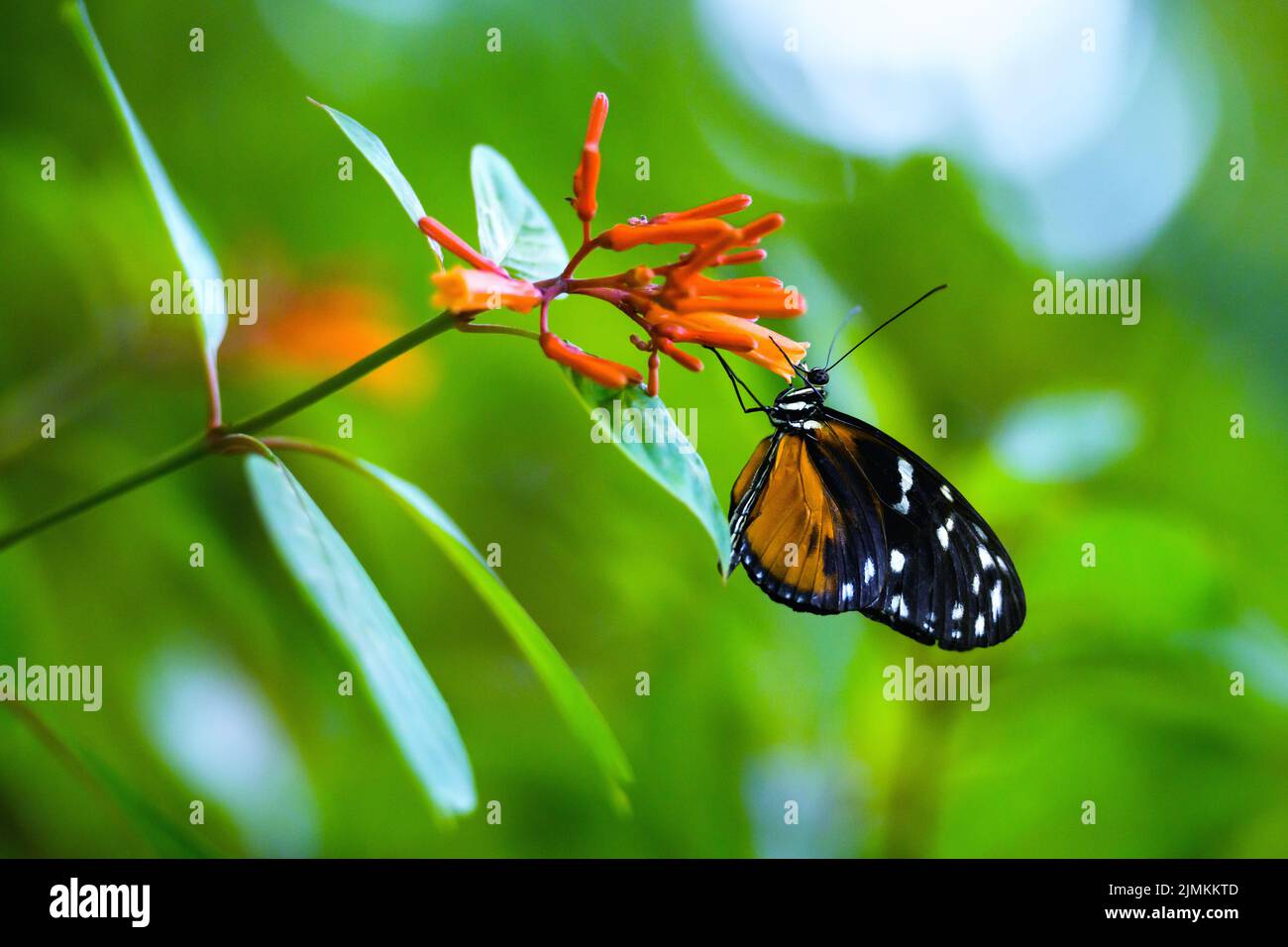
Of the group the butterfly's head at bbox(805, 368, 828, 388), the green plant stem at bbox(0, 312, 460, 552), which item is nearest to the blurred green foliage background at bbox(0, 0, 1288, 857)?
the butterfly's head at bbox(805, 368, 828, 388)

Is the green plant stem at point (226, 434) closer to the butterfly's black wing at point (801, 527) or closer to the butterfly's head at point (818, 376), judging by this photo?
the butterfly's black wing at point (801, 527)

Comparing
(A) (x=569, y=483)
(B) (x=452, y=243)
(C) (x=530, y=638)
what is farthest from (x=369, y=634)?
(A) (x=569, y=483)

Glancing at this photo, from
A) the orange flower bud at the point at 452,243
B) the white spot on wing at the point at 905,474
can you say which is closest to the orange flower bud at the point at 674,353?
the orange flower bud at the point at 452,243

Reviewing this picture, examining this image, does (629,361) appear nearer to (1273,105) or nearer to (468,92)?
(468,92)

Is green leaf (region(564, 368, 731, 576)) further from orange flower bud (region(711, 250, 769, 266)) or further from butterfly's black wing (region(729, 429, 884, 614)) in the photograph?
butterfly's black wing (region(729, 429, 884, 614))

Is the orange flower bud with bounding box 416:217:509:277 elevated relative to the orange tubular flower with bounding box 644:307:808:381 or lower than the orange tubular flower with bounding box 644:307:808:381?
elevated

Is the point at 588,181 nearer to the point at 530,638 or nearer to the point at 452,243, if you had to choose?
the point at 452,243
